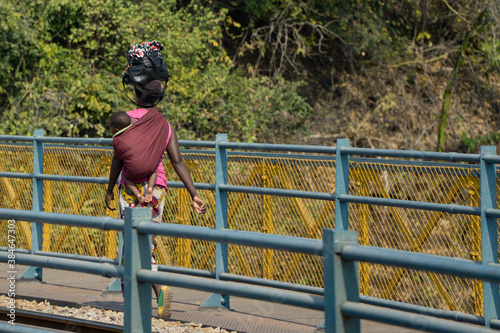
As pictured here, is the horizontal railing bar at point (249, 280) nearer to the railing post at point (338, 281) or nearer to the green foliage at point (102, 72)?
the railing post at point (338, 281)

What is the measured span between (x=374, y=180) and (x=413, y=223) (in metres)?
0.55

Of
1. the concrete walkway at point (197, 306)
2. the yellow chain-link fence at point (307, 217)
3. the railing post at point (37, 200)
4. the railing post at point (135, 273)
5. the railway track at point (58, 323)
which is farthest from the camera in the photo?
the railing post at point (37, 200)

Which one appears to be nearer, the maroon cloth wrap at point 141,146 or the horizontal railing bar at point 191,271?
the maroon cloth wrap at point 141,146

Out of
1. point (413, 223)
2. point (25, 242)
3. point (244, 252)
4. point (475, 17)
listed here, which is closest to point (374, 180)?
point (413, 223)

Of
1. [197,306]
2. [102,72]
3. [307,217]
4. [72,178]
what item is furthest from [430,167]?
[102,72]

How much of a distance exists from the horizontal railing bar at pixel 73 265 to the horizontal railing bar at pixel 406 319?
131 cm

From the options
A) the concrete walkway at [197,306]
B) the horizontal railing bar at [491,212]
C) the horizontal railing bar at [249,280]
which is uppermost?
the horizontal railing bar at [491,212]

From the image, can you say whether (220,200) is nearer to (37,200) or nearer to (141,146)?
(141,146)

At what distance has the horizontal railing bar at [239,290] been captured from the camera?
301cm

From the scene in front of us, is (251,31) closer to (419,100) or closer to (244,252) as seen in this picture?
(419,100)

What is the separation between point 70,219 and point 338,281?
1601 millimetres

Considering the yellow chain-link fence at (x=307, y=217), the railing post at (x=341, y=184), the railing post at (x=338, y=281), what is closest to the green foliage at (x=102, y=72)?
the yellow chain-link fence at (x=307, y=217)

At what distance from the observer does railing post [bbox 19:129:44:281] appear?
7922mm

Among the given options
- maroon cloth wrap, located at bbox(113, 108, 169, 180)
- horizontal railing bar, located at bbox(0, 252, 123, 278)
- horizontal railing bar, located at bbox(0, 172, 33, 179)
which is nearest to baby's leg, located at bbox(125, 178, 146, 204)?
maroon cloth wrap, located at bbox(113, 108, 169, 180)
